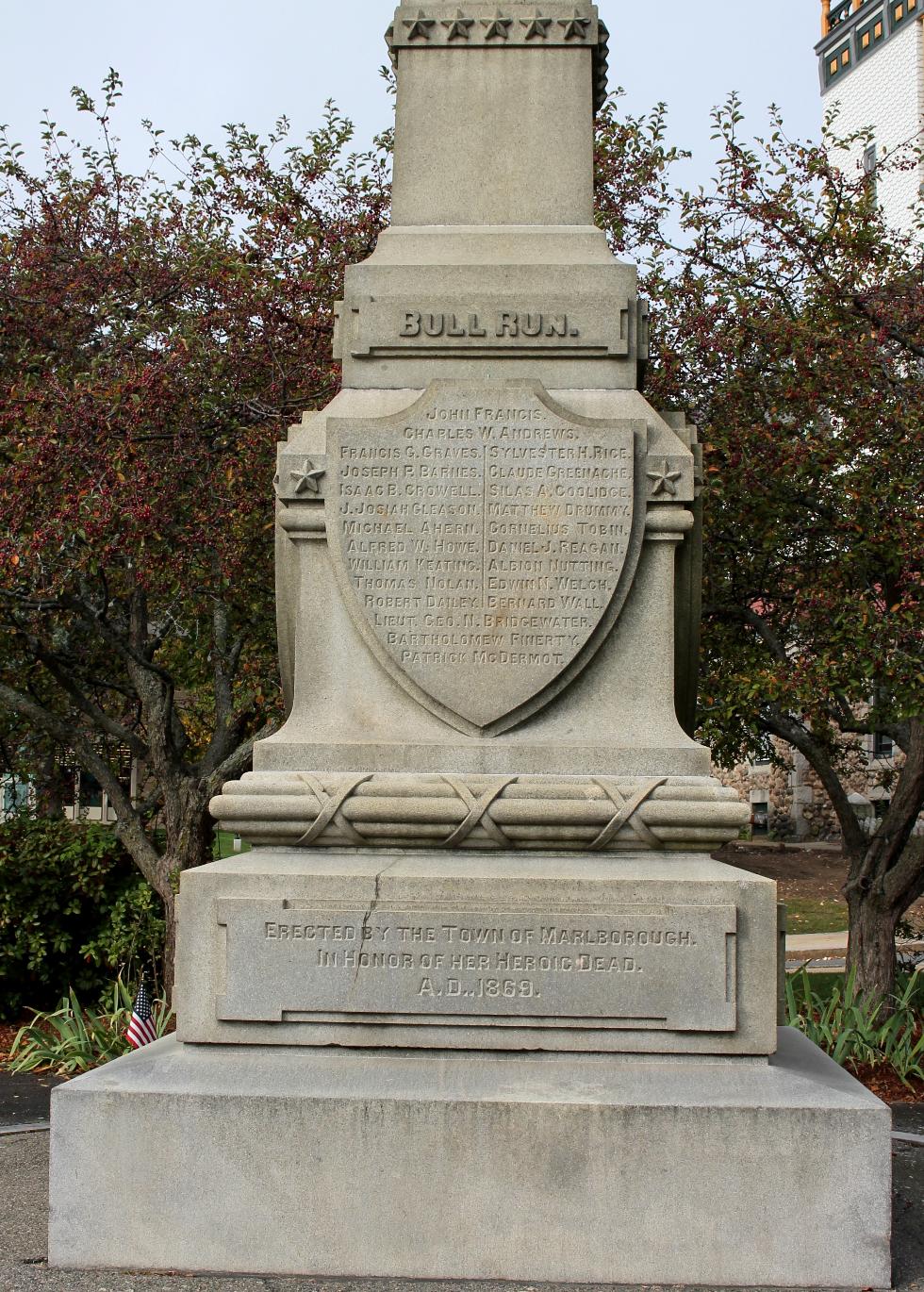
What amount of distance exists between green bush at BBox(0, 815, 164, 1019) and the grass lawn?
34.3 ft

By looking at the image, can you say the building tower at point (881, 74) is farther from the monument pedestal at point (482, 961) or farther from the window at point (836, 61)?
the monument pedestal at point (482, 961)

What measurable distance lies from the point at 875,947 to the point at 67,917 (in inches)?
258

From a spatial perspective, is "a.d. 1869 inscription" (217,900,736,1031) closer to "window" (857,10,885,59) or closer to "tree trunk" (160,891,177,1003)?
"tree trunk" (160,891,177,1003)

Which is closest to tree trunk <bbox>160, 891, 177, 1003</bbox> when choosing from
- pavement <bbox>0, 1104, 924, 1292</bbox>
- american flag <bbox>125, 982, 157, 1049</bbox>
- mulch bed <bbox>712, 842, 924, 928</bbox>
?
american flag <bbox>125, 982, 157, 1049</bbox>

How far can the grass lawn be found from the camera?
65.9 feet

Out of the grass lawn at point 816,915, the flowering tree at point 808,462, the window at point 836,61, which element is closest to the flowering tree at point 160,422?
the flowering tree at point 808,462

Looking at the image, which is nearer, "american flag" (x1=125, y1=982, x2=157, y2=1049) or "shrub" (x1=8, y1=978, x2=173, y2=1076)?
"american flag" (x1=125, y1=982, x2=157, y2=1049)

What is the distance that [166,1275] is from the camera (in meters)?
4.34

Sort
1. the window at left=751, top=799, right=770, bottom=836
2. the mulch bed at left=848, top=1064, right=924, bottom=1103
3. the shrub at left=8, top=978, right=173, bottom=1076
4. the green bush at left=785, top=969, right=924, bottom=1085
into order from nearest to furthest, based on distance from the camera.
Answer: the mulch bed at left=848, top=1064, right=924, bottom=1103, the green bush at left=785, top=969, right=924, bottom=1085, the shrub at left=8, top=978, right=173, bottom=1076, the window at left=751, top=799, right=770, bottom=836

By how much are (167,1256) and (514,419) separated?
296 cm

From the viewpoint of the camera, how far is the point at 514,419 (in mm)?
5191

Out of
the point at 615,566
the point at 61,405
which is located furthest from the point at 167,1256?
the point at 61,405

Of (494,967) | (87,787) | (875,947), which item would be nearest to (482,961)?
(494,967)

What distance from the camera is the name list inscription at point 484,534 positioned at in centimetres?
512
